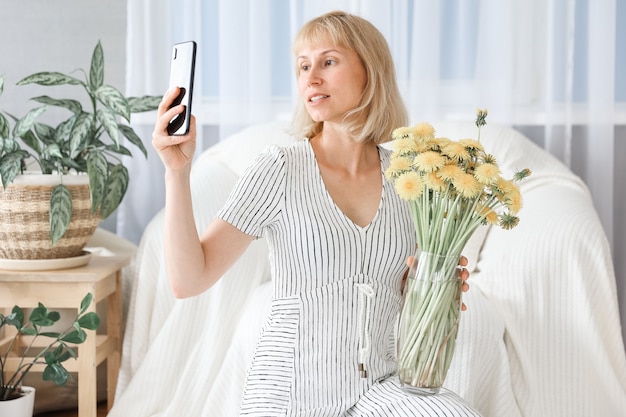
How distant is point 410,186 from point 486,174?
11cm

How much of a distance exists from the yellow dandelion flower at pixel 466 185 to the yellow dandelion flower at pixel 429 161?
34 millimetres

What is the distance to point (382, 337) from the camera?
1389 millimetres

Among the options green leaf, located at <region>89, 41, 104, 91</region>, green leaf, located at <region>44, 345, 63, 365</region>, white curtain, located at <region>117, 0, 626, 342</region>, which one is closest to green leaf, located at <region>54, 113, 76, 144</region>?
green leaf, located at <region>89, 41, 104, 91</region>

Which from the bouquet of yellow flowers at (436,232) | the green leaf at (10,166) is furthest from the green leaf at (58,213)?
the bouquet of yellow flowers at (436,232)

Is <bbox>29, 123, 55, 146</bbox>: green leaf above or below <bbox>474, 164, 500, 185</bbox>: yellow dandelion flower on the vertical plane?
above

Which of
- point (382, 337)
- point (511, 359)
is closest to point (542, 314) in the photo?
point (511, 359)

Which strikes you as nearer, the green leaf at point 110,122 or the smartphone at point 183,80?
the smartphone at point 183,80

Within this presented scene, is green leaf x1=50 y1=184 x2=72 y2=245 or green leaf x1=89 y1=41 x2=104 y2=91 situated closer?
green leaf x1=50 y1=184 x2=72 y2=245

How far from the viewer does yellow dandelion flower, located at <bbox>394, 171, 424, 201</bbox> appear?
120 cm

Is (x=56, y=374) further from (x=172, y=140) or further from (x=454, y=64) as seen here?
(x=454, y=64)

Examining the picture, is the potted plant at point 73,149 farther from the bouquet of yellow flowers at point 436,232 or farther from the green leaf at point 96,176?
the bouquet of yellow flowers at point 436,232

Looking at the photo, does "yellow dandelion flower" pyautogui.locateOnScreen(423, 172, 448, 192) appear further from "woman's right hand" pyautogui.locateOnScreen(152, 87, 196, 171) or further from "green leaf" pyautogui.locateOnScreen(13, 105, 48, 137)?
"green leaf" pyautogui.locateOnScreen(13, 105, 48, 137)

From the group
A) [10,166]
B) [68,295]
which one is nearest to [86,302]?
[68,295]

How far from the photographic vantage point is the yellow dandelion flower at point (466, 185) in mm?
1181
